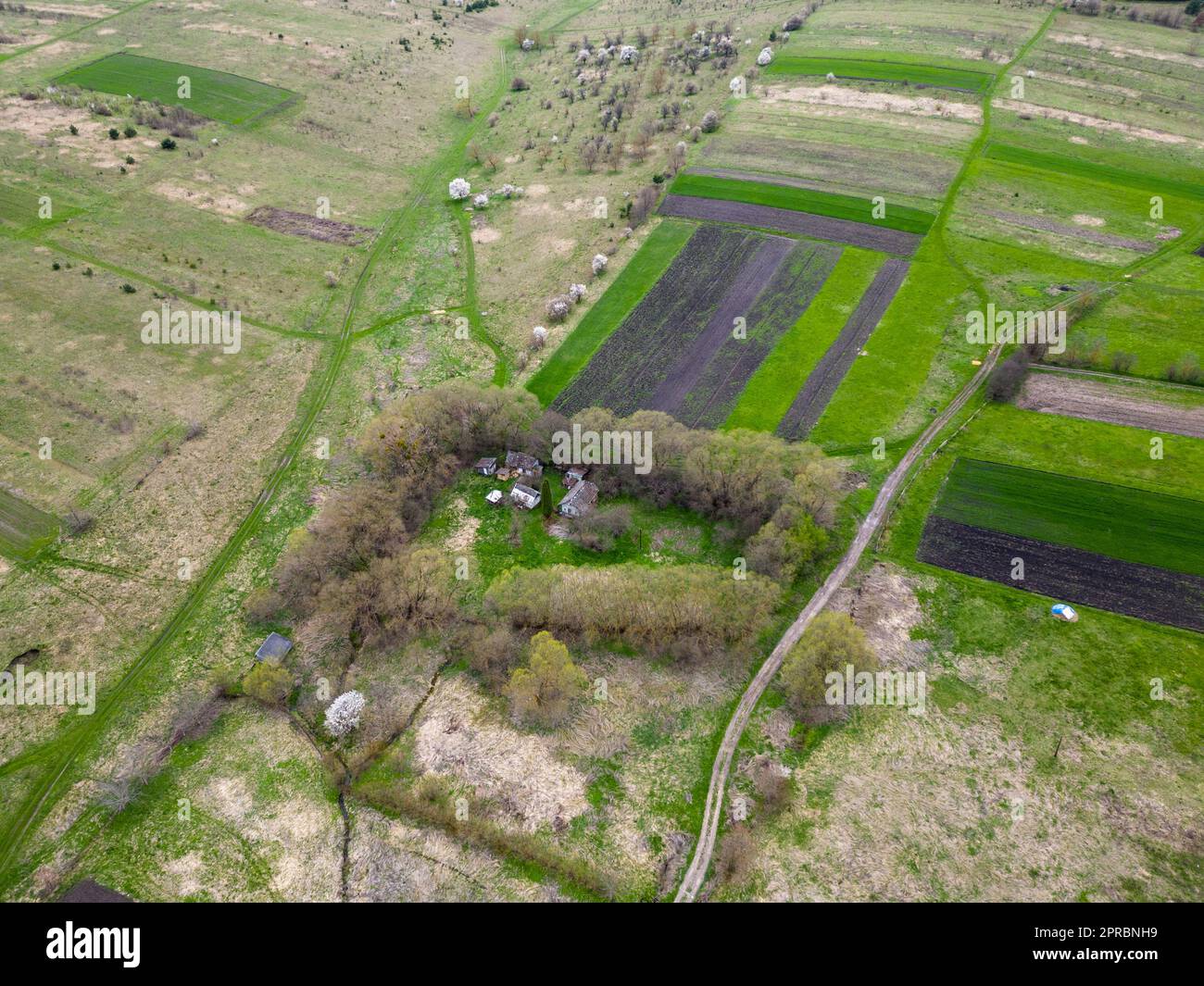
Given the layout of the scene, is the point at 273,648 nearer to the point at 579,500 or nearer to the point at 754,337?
the point at 579,500

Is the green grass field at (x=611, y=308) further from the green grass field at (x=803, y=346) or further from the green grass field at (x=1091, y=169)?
the green grass field at (x=1091, y=169)

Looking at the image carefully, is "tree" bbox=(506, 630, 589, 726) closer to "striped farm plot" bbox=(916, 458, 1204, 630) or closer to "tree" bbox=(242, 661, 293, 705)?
"tree" bbox=(242, 661, 293, 705)

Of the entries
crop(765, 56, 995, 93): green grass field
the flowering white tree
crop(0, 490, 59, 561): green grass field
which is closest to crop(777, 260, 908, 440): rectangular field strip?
the flowering white tree

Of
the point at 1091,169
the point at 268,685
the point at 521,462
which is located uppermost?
the point at 1091,169

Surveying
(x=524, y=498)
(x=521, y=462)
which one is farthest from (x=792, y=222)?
(x=524, y=498)

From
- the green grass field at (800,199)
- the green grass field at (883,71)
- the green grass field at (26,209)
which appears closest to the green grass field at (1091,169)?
the green grass field at (883,71)

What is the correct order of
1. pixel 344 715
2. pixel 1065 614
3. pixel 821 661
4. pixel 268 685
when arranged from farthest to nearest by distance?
1. pixel 1065 614
2. pixel 268 685
3. pixel 821 661
4. pixel 344 715
